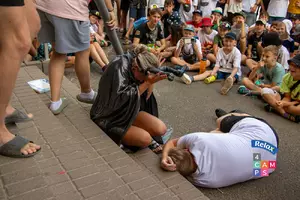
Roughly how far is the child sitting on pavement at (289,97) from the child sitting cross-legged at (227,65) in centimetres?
89

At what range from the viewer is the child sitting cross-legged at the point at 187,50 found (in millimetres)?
6008

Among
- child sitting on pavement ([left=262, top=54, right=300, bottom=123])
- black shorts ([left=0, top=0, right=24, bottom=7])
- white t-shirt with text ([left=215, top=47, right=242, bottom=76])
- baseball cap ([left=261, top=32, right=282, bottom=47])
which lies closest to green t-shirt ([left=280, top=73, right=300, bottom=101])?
child sitting on pavement ([left=262, top=54, right=300, bottom=123])

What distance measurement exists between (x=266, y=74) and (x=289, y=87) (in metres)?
0.70

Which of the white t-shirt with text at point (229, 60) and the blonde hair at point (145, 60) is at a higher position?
the blonde hair at point (145, 60)

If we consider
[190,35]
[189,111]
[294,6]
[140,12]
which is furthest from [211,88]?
[294,6]

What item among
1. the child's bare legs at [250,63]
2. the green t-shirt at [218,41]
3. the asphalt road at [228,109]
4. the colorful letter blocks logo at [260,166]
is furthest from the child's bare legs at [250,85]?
the colorful letter blocks logo at [260,166]

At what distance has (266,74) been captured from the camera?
4953 mm

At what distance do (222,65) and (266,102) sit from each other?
120 cm

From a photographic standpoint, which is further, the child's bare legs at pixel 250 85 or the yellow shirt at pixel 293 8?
the yellow shirt at pixel 293 8

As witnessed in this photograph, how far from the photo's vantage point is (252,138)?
2.69 m

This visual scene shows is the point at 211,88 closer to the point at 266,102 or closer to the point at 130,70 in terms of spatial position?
the point at 266,102

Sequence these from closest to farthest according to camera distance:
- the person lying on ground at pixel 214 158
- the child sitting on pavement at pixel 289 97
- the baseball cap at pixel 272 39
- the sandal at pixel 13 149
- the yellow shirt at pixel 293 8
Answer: the sandal at pixel 13 149
the person lying on ground at pixel 214 158
the child sitting on pavement at pixel 289 97
the baseball cap at pixel 272 39
the yellow shirt at pixel 293 8

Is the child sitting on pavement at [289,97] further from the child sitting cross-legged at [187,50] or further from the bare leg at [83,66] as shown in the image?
the bare leg at [83,66]

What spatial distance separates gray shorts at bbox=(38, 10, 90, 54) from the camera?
2.71 metres
